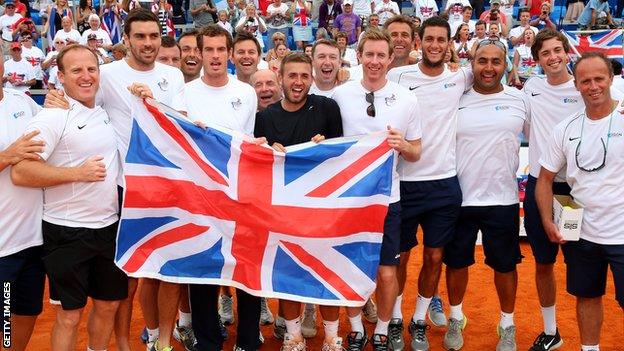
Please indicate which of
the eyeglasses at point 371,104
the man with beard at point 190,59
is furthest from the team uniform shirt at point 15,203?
the eyeglasses at point 371,104

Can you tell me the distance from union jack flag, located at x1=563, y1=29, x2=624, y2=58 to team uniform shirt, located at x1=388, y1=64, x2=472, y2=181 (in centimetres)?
942

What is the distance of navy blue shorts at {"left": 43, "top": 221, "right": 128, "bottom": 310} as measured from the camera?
4883 mm

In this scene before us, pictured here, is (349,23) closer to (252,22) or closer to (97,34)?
(252,22)

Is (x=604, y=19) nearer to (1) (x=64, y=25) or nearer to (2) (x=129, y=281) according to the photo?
(1) (x=64, y=25)

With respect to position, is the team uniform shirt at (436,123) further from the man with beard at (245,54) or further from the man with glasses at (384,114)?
the man with beard at (245,54)

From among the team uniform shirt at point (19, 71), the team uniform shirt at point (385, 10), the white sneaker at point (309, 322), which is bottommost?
the white sneaker at point (309, 322)

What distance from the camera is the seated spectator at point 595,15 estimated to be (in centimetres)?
1834

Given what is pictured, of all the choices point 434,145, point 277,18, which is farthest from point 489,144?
point 277,18

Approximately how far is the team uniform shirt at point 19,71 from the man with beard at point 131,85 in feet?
36.9

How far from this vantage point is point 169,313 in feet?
18.4

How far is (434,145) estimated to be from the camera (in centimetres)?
584

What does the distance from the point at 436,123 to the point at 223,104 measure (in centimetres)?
173

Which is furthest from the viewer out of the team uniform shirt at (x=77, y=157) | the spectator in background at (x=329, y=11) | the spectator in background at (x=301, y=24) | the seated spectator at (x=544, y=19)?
the spectator in background at (x=329, y=11)

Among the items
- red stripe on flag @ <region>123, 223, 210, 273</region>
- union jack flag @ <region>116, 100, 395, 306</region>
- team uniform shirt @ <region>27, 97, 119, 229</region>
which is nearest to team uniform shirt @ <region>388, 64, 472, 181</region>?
union jack flag @ <region>116, 100, 395, 306</region>
